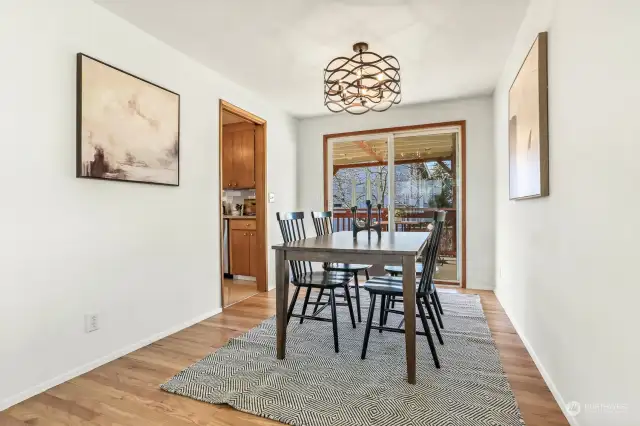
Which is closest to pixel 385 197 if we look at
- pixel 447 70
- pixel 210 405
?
pixel 447 70

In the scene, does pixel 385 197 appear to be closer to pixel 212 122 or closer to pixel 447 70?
pixel 447 70

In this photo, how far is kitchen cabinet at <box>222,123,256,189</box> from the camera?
4.67 metres

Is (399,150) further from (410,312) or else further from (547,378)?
(547,378)

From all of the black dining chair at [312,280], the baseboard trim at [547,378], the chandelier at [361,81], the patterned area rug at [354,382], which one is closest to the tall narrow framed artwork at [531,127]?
the chandelier at [361,81]

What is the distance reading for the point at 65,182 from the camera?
2014mm

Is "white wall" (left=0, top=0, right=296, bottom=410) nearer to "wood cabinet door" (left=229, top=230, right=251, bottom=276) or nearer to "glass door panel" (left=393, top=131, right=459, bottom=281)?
"wood cabinet door" (left=229, top=230, right=251, bottom=276)

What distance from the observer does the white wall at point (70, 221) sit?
5.82ft

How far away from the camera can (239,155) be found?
4758 millimetres

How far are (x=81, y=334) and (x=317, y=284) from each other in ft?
5.04

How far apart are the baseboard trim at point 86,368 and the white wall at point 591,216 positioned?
8.68 ft

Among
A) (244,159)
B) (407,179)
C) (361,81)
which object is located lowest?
(407,179)

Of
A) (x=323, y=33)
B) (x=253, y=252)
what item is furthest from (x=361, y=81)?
(x=253, y=252)

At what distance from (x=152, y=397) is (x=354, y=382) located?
3.62ft

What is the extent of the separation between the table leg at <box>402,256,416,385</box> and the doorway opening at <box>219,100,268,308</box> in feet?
8.38
